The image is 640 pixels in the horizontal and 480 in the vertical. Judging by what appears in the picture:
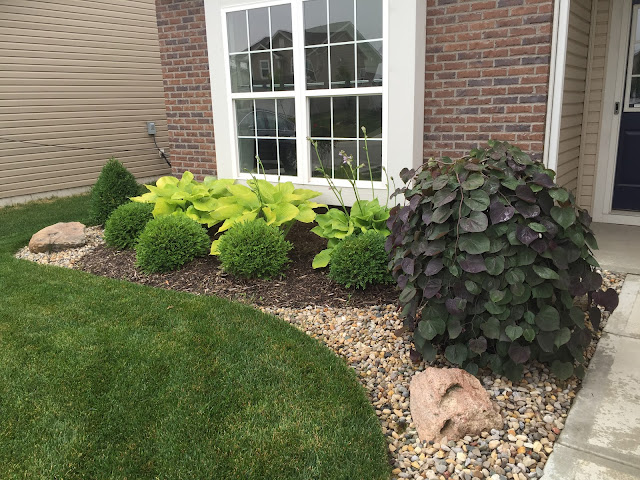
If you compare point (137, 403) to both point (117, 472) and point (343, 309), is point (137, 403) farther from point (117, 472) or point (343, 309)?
point (343, 309)

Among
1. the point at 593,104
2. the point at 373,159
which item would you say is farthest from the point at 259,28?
the point at 593,104

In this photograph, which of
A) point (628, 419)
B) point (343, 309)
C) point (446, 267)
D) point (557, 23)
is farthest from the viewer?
point (557, 23)

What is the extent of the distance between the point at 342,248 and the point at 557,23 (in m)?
2.31

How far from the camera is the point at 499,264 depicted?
97.9 inches

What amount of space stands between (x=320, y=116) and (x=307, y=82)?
0.33 metres

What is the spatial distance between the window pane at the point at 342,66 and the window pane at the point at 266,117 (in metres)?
0.76

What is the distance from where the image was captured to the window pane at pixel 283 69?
5031 mm

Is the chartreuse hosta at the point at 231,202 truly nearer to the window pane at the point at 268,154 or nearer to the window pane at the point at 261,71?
the window pane at the point at 268,154

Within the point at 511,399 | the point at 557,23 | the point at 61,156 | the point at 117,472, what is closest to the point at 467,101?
the point at 557,23

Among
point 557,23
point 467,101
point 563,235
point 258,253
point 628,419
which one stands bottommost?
point 628,419

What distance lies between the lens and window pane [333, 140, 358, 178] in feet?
16.2

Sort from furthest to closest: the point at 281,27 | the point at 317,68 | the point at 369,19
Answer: the point at 281,27 < the point at 317,68 < the point at 369,19

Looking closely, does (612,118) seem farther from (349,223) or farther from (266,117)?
(266,117)

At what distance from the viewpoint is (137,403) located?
8.56 feet
